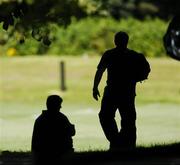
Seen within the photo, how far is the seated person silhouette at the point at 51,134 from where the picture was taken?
9.54m

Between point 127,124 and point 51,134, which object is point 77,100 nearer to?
point 127,124

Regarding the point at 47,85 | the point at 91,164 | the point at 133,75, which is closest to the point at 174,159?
the point at 91,164

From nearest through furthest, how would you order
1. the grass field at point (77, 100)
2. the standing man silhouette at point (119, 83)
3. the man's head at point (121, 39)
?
the man's head at point (121, 39)
the standing man silhouette at point (119, 83)
the grass field at point (77, 100)

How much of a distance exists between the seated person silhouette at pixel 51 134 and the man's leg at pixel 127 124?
1.64m

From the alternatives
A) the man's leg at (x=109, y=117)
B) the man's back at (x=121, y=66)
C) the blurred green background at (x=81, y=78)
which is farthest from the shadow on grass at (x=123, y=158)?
the blurred green background at (x=81, y=78)

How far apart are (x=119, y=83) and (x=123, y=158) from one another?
1.56 metres

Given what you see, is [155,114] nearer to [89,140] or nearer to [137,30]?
[89,140]

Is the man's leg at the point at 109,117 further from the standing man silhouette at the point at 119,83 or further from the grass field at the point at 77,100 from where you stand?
the grass field at the point at 77,100

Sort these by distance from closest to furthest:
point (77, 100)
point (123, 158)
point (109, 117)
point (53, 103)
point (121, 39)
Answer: point (53, 103) < point (123, 158) < point (121, 39) < point (109, 117) < point (77, 100)

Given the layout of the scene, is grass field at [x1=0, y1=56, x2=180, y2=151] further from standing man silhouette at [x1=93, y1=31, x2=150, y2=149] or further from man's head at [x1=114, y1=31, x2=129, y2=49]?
man's head at [x1=114, y1=31, x2=129, y2=49]

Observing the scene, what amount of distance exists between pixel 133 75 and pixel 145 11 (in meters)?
49.0

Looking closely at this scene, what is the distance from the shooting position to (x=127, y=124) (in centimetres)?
1120

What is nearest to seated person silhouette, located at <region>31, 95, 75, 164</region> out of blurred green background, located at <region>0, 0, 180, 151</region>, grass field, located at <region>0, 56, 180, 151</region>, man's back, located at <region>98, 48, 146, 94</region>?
man's back, located at <region>98, 48, 146, 94</region>

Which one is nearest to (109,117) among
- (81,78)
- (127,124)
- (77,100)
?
(127,124)
